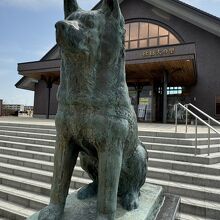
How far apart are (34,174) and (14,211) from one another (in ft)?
3.79

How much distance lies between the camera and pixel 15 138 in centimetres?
770

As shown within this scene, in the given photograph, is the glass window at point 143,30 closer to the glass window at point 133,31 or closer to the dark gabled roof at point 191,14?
the glass window at point 133,31

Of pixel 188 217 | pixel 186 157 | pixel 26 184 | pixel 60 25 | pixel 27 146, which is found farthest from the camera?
pixel 27 146

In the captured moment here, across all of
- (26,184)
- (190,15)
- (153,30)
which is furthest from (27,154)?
(190,15)

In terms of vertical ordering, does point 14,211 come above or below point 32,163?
below

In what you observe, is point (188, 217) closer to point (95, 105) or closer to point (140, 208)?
point (140, 208)

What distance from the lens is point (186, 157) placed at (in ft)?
17.3

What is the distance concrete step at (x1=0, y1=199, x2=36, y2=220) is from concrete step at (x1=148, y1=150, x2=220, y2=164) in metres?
2.83

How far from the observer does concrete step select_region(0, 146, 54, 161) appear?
587 cm

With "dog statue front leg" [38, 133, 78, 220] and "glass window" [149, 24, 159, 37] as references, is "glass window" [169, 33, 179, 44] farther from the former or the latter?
"dog statue front leg" [38, 133, 78, 220]

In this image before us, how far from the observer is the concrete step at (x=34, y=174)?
15.0 ft

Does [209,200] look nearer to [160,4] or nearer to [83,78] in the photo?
[83,78]

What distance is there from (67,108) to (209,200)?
326 cm

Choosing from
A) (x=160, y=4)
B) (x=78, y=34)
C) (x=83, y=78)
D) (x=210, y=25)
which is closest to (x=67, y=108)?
(x=83, y=78)
